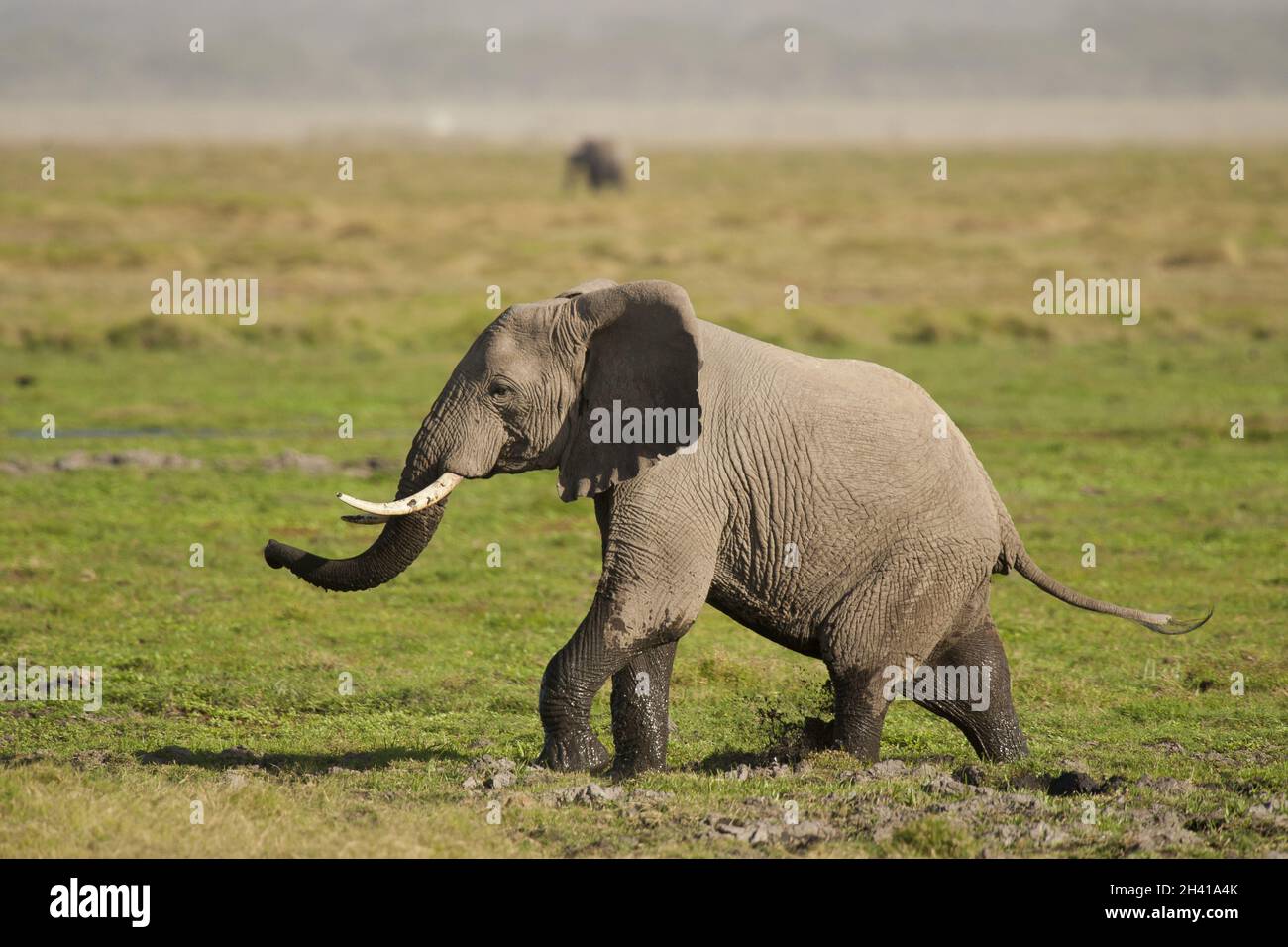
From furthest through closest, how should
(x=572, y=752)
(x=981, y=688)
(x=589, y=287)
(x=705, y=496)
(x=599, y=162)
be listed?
(x=599, y=162) < (x=981, y=688) < (x=589, y=287) < (x=572, y=752) < (x=705, y=496)

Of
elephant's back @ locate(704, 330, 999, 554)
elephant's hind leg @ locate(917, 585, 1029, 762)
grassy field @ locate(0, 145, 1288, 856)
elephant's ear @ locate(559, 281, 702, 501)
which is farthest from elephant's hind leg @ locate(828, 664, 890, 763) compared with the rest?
elephant's ear @ locate(559, 281, 702, 501)

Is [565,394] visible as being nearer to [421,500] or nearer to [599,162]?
[421,500]

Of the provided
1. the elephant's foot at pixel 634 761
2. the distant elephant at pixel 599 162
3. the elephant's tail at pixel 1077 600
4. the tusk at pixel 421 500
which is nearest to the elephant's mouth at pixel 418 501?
the tusk at pixel 421 500

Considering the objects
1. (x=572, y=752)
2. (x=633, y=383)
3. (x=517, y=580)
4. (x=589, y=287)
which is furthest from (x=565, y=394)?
(x=517, y=580)

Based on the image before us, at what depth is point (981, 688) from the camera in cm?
951

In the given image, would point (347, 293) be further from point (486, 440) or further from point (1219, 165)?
point (1219, 165)

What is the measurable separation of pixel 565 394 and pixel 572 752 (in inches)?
73.9

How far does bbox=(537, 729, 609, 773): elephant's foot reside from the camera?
8.99 metres

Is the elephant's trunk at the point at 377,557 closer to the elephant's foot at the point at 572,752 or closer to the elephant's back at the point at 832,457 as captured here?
the elephant's foot at the point at 572,752

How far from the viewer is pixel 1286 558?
1588 centimetres

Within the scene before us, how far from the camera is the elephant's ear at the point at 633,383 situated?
28.6 feet

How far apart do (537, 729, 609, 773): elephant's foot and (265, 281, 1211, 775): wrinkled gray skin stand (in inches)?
0.4
